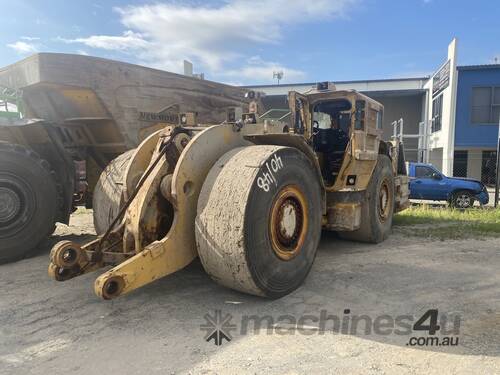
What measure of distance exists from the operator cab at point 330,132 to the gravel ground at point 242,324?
193cm

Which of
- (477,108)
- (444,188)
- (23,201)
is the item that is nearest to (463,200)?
(444,188)

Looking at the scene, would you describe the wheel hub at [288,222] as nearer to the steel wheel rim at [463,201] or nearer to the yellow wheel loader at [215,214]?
the yellow wheel loader at [215,214]

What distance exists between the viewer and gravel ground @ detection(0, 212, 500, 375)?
2.82 m

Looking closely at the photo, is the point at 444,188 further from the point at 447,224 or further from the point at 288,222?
the point at 288,222

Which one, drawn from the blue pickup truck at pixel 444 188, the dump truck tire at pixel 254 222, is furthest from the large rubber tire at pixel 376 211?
the blue pickup truck at pixel 444 188

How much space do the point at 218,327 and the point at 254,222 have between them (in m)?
0.89

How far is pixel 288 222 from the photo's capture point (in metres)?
3.92

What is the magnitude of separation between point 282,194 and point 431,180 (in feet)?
36.9

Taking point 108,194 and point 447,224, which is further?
point 447,224

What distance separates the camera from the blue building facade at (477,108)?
22.0 metres

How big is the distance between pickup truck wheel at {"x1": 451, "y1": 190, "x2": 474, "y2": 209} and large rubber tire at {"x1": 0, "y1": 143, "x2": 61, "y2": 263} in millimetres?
11981

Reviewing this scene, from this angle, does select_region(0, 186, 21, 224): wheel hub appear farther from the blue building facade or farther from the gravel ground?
the blue building facade

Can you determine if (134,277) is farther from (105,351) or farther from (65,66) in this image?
(65,66)

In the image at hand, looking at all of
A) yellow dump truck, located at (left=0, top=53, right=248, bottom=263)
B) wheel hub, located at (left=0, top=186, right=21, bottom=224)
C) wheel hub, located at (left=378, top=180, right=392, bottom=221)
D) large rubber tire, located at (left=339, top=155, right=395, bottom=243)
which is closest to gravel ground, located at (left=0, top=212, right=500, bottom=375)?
wheel hub, located at (left=0, top=186, right=21, bottom=224)
